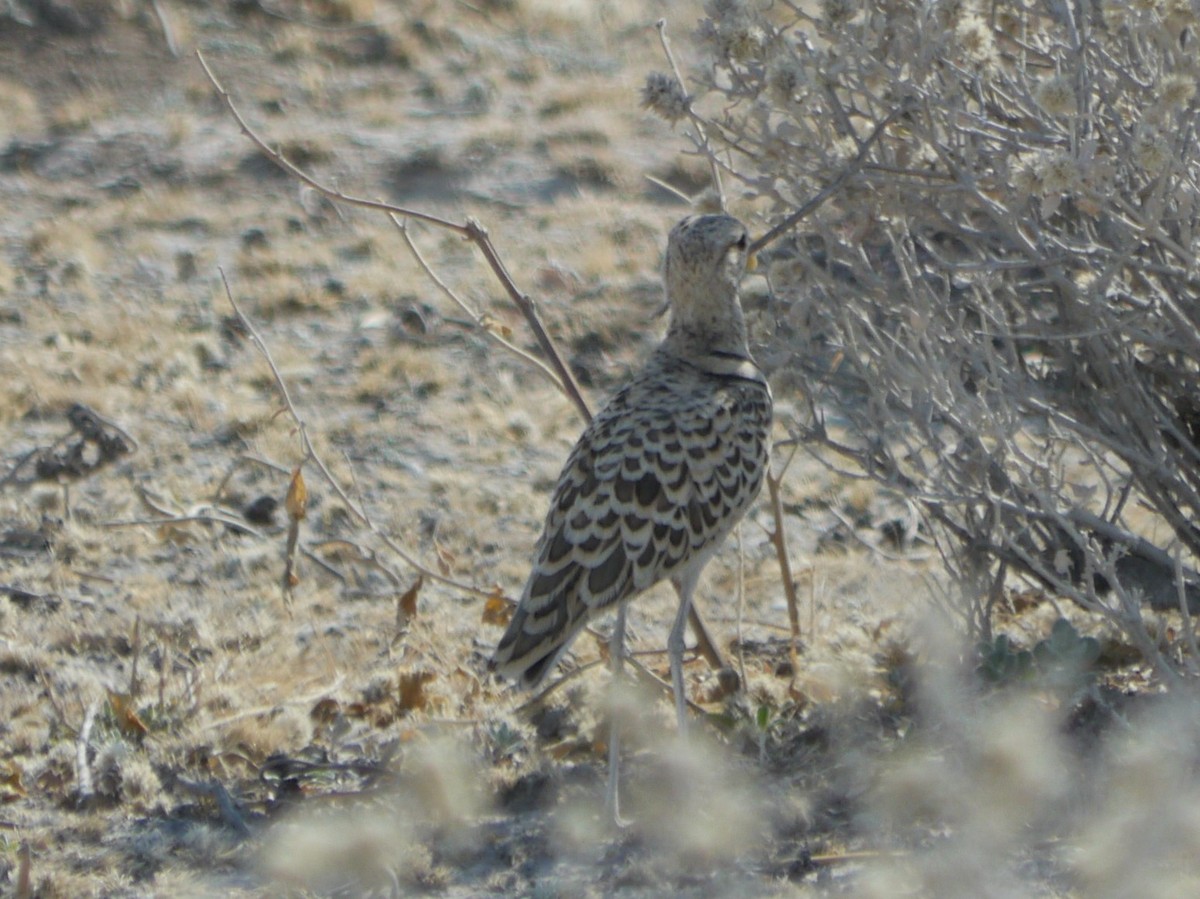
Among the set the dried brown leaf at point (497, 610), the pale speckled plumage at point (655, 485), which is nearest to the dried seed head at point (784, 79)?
the pale speckled plumage at point (655, 485)

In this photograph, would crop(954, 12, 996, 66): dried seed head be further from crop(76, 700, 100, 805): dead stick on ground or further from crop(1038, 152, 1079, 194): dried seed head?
crop(76, 700, 100, 805): dead stick on ground

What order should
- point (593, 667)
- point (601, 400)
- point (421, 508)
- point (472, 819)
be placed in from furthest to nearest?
point (601, 400) < point (421, 508) < point (593, 667) < point (472, 819)

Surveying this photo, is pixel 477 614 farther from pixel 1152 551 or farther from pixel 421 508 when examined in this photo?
pixel 1152 551

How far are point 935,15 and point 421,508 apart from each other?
9.31 ft

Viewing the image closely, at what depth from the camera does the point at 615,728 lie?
A: 13.9 ft

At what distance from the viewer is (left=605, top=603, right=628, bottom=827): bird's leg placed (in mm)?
4218

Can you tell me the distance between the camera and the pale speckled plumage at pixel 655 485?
4.20 m

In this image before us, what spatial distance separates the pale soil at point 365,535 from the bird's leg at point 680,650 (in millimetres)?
103

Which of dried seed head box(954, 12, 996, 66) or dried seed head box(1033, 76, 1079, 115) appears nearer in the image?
dried seed head box(1033, 76, 1079, 115)

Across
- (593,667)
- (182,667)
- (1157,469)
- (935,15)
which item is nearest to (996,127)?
(935,15)

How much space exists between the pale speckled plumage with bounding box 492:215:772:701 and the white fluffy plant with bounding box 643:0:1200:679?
0.60ft

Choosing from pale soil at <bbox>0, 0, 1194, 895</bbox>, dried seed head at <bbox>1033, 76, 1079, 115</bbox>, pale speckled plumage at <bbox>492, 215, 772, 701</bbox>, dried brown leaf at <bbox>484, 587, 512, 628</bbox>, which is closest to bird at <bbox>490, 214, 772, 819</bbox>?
pale speckled plumage at <bbox>492, 215, 772, 701</bbox>

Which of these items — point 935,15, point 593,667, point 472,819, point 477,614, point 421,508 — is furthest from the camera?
point 421,508

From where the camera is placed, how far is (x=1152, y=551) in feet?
14.6
